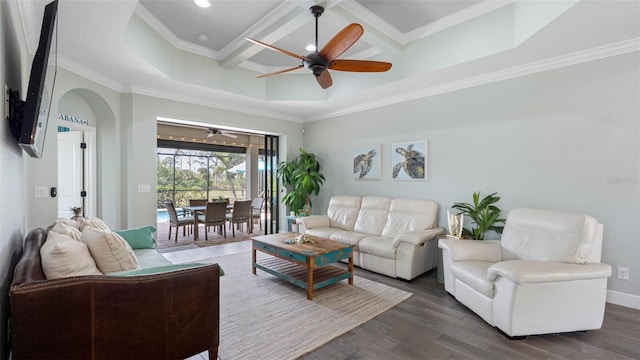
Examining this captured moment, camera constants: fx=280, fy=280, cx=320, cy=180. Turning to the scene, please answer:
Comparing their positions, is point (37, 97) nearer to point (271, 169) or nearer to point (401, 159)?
point (401, 159)

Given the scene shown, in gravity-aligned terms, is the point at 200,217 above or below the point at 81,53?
below

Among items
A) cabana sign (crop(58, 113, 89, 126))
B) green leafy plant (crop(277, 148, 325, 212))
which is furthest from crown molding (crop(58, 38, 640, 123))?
green leafy plant (crop(277, 148, 325, 212))

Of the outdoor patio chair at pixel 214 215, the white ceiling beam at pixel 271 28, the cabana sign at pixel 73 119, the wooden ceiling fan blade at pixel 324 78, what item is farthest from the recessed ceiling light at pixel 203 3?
the outdoor patio chair at pixel 214 215

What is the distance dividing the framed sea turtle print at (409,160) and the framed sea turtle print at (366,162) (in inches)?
12.7

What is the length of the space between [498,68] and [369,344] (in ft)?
12.0

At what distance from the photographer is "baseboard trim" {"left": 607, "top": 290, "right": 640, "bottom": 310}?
9.59ft

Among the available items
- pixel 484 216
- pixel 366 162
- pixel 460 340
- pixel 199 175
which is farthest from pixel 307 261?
pixel 199 175

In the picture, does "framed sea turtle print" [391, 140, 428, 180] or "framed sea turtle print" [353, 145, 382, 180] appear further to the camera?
"framed sea turtle print" [353, 145, 382, 180]

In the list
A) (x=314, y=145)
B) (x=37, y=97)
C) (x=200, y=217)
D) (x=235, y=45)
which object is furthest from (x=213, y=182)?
(x=37, y=97)

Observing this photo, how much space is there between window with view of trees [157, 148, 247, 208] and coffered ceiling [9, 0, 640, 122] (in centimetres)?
497

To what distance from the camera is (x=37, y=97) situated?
5.48 feet

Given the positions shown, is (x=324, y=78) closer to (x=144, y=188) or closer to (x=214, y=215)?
(x=144, y=188)

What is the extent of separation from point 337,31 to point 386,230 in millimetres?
2995

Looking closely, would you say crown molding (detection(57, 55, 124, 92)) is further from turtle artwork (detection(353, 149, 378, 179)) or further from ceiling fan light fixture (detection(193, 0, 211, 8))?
turtle artwork (detection(353, 149, 378, 179))
